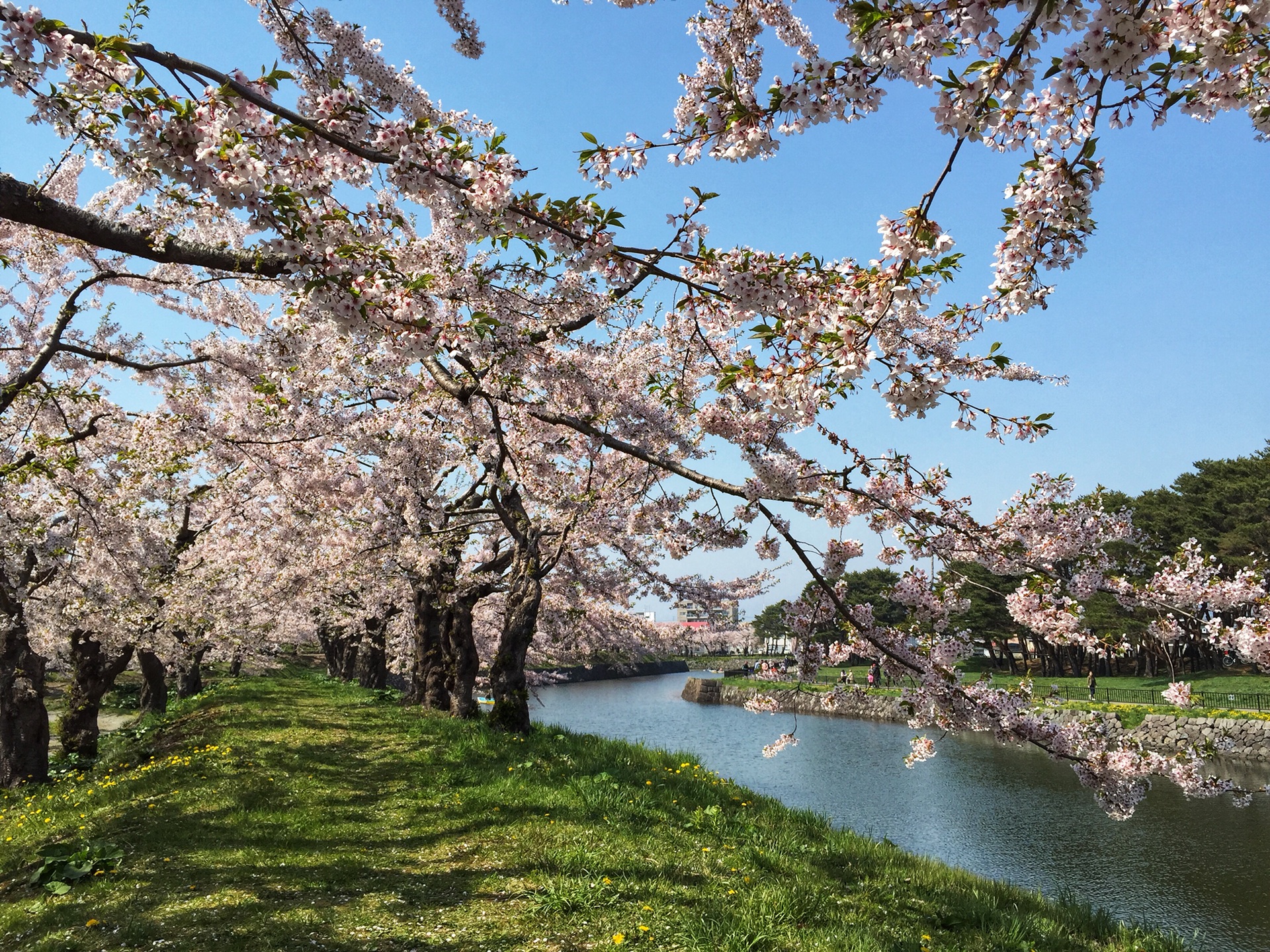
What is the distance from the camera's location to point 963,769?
21.9 m

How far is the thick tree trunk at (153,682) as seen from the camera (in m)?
19.1

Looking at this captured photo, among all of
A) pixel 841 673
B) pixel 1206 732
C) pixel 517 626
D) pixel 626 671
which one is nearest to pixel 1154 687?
pixel 1206 732

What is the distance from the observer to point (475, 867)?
20.4ft

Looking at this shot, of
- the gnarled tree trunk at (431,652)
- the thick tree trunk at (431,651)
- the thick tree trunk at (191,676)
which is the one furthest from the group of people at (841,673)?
the thick tree trunk at (191,676)

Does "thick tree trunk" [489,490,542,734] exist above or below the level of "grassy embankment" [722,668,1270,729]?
above

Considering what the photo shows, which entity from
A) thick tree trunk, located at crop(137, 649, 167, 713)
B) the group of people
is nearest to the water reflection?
the group of people

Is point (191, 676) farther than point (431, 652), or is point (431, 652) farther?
point (191, 676)

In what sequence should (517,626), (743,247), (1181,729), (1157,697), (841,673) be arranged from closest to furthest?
(743,247)
(841,673)
(517,626)
(1181,729)
(1157,697)

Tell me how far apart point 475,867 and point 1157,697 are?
132 feet

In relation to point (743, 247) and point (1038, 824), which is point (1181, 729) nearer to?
point (1038, 824)

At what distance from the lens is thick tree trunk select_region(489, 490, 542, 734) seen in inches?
505

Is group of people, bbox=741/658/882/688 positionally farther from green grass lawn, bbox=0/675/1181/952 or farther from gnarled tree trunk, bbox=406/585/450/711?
gnarled tree trunk, bbox=406/585/450/711

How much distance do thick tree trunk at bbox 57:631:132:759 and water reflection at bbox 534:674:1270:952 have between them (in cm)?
1306

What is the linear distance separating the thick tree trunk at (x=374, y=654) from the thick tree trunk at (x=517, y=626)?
15.4 m
